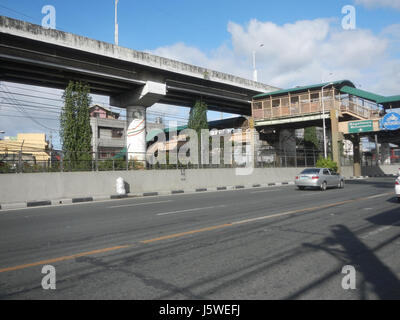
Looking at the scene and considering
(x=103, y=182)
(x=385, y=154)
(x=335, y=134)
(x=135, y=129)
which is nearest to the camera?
(x=103, y=182)

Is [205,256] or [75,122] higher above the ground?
[75,122]

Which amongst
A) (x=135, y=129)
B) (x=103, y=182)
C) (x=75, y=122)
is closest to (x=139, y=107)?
(x=135, y=129)

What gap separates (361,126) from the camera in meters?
31.8

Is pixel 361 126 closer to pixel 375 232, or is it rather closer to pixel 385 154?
pixel 375 232

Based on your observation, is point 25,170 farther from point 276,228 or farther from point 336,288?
point 336,288

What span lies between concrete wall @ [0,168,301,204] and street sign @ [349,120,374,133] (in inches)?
534

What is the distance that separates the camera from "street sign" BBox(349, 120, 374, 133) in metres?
31.0

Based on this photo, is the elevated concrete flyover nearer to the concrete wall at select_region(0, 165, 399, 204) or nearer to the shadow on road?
the concrete wall at select_region(0, 165, 399, 204)

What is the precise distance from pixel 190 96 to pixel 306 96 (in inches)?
468

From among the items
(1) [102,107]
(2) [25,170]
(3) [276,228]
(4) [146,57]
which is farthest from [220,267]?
(1) [102,107]

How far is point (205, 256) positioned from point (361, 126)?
3067 centimetres

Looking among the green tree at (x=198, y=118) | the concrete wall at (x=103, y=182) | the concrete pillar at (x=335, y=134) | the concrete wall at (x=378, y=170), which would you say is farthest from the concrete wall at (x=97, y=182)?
the concrete wall at (x=378, y=170)

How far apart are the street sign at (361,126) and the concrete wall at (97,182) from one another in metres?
13.6

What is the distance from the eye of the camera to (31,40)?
62.8ft
